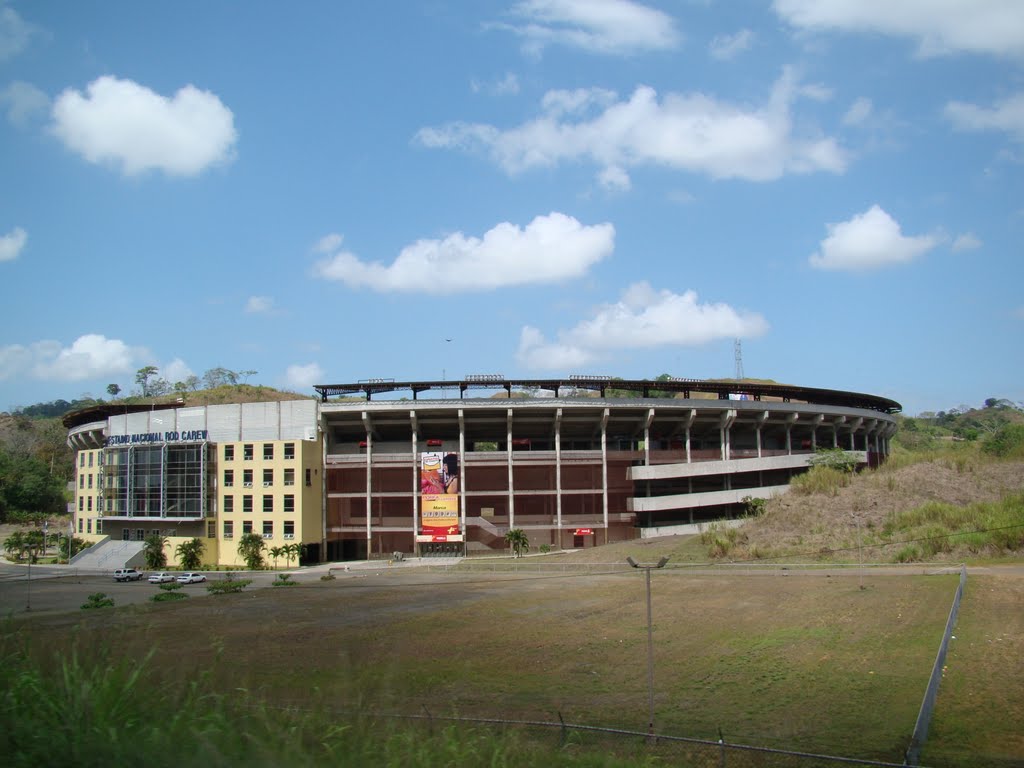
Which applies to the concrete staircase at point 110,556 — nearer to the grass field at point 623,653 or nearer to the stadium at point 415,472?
the stadium at point 415,472

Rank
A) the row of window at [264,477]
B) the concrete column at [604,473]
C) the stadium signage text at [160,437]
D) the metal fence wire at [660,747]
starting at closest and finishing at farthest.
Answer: the metal fence wire at [660,747], the row of window at [264,477], the stadium signage text at [160,437], the concrete column at [604,473]

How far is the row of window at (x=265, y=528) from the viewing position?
3041 inches

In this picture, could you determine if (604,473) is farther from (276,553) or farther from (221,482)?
(221,482)

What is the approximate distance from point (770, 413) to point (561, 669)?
69.4m

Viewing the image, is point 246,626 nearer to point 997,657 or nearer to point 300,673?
point 300,673

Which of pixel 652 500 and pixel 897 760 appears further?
pixel 652 500

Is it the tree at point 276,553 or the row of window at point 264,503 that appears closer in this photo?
the tree at point 276,553

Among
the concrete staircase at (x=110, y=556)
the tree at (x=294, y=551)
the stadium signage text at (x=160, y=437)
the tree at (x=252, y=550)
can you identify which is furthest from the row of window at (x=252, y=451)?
the concrete staircase at (x=110, y=556)

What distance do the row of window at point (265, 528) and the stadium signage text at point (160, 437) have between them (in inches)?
378

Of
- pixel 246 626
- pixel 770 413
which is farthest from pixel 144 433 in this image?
pixel 770 413

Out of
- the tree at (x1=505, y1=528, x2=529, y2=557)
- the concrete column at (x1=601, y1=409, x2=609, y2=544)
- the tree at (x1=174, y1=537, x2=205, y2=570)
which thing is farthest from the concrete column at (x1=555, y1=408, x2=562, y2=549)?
the tree at (x1=174, y1=537, x2=205, y2=570)

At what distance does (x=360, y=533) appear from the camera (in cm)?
8356

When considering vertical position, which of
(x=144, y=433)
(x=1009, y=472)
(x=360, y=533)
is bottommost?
(x=360, y=533)

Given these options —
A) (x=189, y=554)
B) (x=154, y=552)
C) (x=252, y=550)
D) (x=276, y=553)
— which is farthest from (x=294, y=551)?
(x=154, y=552)
